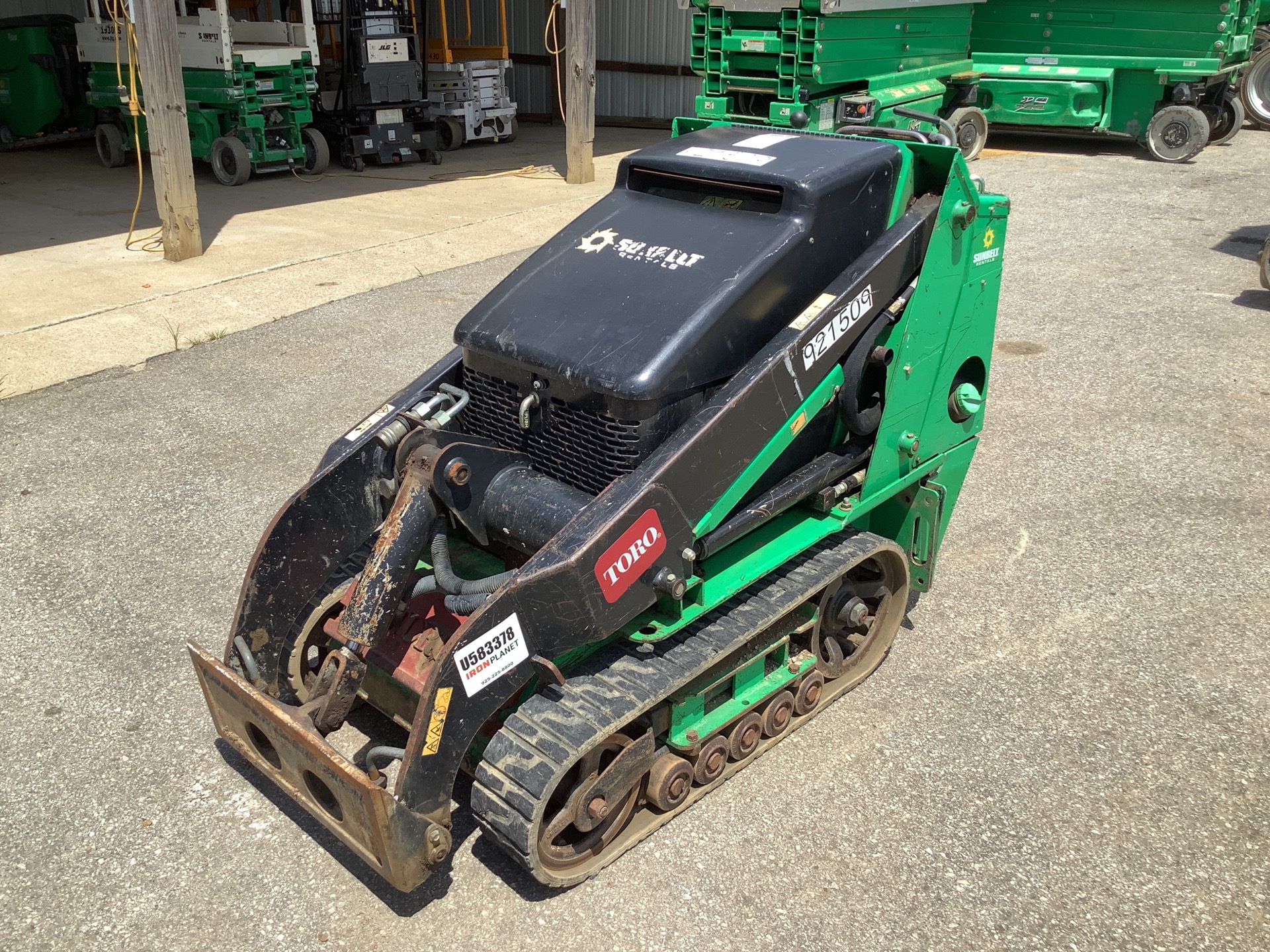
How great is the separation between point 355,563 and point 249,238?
733cm

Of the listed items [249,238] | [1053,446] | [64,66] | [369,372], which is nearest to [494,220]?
[249,238]

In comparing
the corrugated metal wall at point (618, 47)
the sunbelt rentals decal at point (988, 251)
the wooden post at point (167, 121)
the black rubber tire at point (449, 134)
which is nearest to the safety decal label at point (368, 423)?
the sunbelt rentals decal at point (988, 251)

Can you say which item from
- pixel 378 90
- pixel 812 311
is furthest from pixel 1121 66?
pixel 812 311

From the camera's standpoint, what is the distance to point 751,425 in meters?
3.31

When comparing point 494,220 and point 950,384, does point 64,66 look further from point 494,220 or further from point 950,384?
point 950,384

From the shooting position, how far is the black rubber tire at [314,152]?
1310 centimetres

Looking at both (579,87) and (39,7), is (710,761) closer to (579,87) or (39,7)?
(579,87)

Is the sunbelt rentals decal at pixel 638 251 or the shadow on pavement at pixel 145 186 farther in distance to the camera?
the shadow on pavement at pixel 145 186

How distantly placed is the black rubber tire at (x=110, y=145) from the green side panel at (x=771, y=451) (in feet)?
41.1

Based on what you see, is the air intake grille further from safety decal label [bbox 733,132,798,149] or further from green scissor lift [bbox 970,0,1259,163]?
green scissor lift [bbox 970,0,1259,163]

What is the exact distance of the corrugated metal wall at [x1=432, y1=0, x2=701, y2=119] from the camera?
17.2 metres

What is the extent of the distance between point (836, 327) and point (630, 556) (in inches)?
40.7

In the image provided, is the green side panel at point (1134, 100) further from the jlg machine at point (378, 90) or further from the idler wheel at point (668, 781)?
the idler wheel at point (668, 781)

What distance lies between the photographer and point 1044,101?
14.2m
